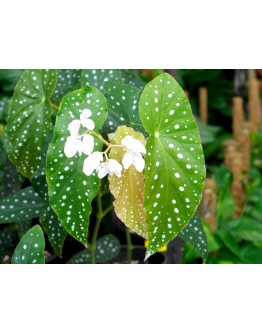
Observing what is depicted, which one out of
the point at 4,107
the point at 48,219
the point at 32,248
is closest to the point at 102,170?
the point at 32,248

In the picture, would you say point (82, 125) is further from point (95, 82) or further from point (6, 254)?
point (6, 254)

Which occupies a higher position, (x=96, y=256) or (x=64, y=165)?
(x=64, y=165)

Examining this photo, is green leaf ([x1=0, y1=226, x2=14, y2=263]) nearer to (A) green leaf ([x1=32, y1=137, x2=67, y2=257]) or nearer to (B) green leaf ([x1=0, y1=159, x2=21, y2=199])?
(B) green leaf ([x1=0, y1=159, x2=21, y2=199])

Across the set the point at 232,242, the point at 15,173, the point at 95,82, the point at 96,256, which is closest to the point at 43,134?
the point at 95,82

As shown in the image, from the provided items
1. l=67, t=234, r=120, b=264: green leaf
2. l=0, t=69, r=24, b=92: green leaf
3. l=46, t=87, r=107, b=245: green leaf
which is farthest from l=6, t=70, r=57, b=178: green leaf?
l=0, t=69, r=24, b=92: green leaf

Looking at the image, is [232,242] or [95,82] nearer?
[95,82]

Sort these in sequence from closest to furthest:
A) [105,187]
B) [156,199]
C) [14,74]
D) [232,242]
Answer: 1. [156,199]
2. [105,187]
3. [232,242]
4. [14,74]
